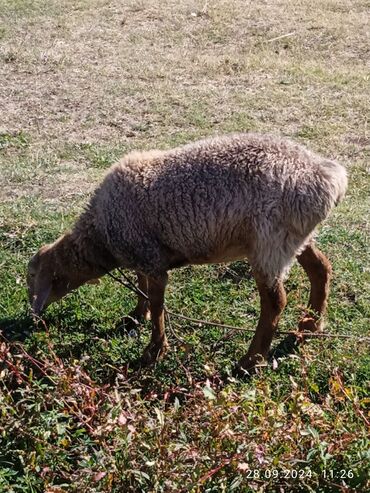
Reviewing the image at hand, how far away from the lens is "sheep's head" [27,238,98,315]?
17.2 feet

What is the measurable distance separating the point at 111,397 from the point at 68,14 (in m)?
11.2

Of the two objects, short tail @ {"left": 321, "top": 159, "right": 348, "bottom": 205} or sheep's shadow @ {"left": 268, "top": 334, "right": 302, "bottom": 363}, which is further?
sheep's shadow @ {"left": 268, "top": 334, "right": 302, "bottom": 363}

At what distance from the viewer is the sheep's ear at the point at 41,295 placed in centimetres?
518

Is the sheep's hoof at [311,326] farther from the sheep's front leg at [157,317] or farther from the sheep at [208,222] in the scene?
the sheep's front leg at [157,317]

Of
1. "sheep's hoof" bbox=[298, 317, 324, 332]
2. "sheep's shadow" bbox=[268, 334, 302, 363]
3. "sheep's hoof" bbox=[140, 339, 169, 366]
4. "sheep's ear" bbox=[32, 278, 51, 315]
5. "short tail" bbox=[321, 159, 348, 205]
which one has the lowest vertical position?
"sheep's shadow" bbox=[268, 334, 302, 363]

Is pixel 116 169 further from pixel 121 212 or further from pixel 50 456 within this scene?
pixel 50 456

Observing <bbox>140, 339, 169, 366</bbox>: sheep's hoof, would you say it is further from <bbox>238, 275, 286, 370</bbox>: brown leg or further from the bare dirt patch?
the bare dirt patch

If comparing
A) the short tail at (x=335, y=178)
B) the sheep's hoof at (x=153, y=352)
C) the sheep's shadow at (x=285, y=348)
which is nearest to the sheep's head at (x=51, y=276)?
the sheep's hoof at (x=153, y=352)

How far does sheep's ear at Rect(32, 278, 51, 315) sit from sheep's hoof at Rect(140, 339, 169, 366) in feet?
2.75

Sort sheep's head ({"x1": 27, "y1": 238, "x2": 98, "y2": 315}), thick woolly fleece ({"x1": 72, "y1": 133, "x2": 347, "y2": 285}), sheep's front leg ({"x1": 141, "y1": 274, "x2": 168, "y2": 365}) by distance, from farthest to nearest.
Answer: sheep's head ({"x1": 27, "y1": 238, "x2": 98, "y2": 315}) < sheep's front leg ({"x1": 141, "y1": 274, "x2": 168, "y2": 365}) < thick woolly fleece ({"x1": 72, "y1": 133, "x2": 347, "y2": 285})

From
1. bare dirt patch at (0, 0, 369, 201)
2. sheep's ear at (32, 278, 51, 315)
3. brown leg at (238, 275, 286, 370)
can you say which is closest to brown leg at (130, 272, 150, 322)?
sheep's ear at (32, 278, 51, 315)

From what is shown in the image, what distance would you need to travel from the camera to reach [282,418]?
11.1 ft

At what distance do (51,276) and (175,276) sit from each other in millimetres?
1130

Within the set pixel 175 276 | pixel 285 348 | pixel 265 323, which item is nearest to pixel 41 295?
pixel 175 276
